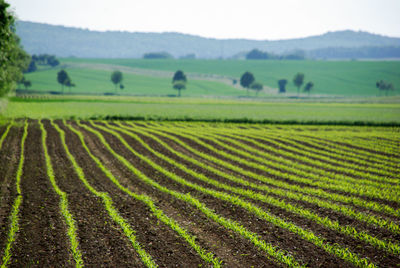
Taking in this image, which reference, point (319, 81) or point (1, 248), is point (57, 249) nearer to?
point (1, 248)

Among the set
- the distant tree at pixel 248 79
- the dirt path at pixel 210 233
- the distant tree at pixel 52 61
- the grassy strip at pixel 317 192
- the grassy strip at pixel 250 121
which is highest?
Result: the distant tree at pixel 52 61

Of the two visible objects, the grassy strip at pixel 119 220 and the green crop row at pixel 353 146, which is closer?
the grassy strip at pixel 119 220

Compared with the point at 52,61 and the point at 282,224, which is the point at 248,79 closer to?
the point at 52,61

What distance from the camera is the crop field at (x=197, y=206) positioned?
902 cm

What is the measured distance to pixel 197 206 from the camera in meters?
12.6

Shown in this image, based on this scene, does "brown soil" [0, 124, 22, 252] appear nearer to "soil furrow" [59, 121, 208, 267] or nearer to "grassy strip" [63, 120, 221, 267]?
"soil furrow" [59, 121, 208, 267]

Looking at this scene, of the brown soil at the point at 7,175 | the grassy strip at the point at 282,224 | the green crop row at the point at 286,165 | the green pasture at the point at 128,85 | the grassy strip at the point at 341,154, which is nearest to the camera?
the grassy strip at the point at 282,224

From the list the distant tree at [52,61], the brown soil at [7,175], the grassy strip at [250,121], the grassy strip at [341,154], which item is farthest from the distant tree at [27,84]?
the grassy strip at [341,154]

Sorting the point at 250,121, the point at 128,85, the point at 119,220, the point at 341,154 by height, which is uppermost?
the point at 128,85

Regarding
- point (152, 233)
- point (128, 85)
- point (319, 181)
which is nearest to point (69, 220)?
point (152, 233)

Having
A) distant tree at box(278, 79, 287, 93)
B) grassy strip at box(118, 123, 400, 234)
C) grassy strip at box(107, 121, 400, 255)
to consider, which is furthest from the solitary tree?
grassy strip at box(107, 121, 400, 255)

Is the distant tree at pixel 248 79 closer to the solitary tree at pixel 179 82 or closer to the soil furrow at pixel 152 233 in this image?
the solitary tree at pixel 179 82

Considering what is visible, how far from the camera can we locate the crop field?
9.02 m

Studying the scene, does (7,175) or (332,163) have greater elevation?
(7,175)
